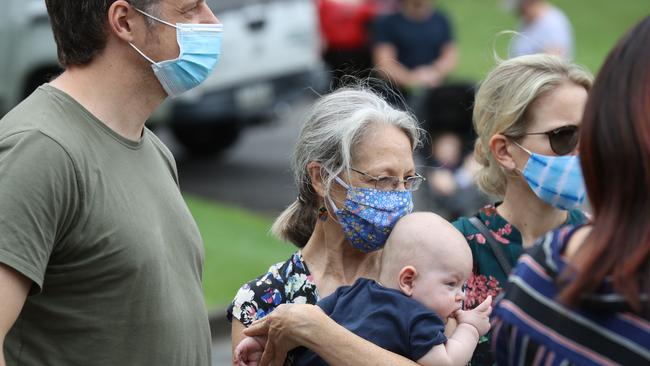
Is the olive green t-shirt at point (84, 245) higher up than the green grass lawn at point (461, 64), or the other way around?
the olive green t-shirt at point (84, 245)

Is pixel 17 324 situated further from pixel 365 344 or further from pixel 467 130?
pixel 467 130

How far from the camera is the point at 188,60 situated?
3439mm

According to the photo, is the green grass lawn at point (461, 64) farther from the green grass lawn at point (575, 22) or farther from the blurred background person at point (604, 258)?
the blurred background person at point (604, 258)

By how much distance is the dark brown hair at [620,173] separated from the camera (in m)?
2.25

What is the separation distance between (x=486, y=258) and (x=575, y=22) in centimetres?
1933

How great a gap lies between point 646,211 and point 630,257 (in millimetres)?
102

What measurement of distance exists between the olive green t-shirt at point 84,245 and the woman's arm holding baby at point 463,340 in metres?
0.75

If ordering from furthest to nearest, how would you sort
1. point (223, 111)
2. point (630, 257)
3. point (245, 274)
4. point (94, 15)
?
point (223, 111)
point (245, 274)
point (94, 15)
point (630, 257)

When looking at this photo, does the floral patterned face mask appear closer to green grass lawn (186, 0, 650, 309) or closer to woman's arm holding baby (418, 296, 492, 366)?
woman's arm holding baby (418, 296, 492, 366)

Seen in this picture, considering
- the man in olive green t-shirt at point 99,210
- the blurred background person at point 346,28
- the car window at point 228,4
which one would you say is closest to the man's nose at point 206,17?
the man in olive green t-shirt at point 99,210

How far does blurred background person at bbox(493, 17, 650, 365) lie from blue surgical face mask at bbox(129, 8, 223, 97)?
137 centimetres

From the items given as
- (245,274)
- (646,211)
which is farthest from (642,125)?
(245,274)

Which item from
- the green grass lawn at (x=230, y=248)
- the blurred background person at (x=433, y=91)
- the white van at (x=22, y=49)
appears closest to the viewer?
the green grass lawn at (x=230, y=248)

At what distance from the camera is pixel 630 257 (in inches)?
88.3
